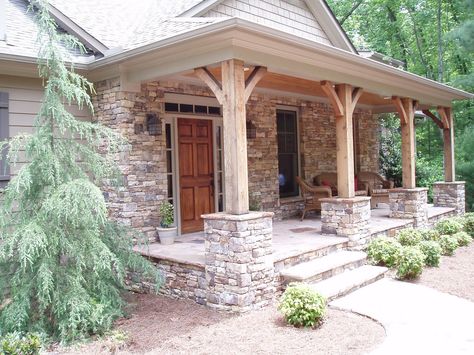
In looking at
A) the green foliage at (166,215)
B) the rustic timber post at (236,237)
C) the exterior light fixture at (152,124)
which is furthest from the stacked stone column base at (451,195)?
the exterior light fixture at (152,124)

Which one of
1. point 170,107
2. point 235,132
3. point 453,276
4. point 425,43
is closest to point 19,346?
point 235,132

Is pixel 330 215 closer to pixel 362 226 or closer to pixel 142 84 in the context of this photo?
pixel 362 226

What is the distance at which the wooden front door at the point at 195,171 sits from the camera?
7676mm

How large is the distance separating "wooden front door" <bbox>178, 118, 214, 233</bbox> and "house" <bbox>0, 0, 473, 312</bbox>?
20mm

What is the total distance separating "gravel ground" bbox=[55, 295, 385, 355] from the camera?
4.16 meters

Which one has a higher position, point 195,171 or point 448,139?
point 448,139

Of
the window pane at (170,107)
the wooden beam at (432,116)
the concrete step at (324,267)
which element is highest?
the wooden beam at (432,116)

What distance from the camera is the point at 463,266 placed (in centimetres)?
739

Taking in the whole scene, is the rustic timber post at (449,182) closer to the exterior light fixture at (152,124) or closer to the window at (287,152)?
the window at (287,152)

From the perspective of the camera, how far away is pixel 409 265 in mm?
6289

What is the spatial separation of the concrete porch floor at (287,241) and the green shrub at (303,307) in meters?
0.84

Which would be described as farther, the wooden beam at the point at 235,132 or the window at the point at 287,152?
the window at the point at 287,152

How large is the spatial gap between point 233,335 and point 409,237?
4307mm

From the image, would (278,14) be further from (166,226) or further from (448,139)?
(448,139)
